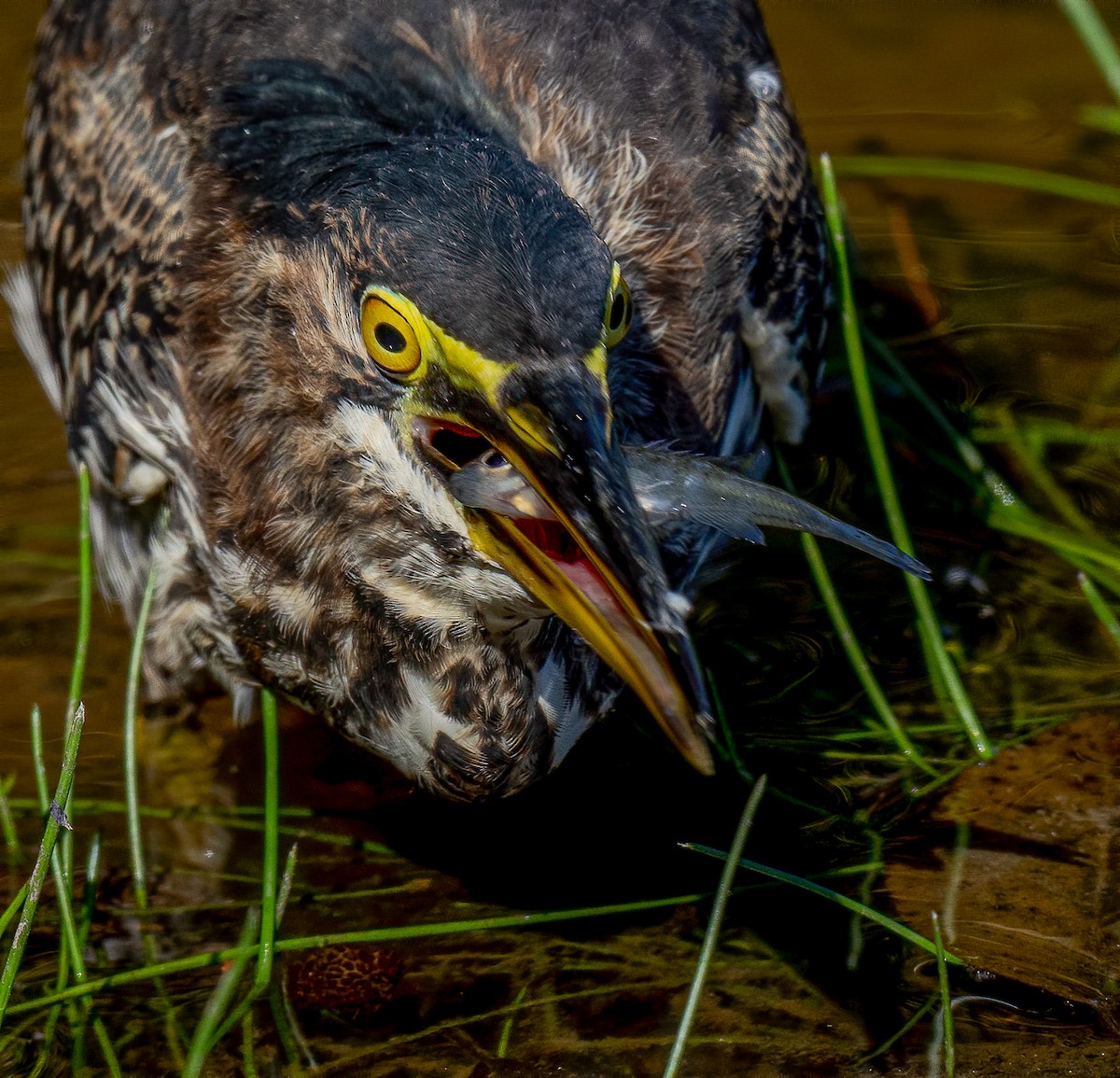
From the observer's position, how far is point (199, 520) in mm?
3938

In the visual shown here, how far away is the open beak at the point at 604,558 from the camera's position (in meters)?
2.69

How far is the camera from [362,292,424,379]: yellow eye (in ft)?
9.70

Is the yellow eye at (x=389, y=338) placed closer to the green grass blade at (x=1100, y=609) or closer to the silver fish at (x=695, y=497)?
the silver fish at (x=695, y=497)

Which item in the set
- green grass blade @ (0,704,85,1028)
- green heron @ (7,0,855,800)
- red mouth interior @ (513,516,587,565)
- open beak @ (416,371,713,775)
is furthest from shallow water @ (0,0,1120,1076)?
red mouth interior @ (513,516,587,565)

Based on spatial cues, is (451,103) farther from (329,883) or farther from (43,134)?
(329,883)

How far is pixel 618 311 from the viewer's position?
9.78 feet

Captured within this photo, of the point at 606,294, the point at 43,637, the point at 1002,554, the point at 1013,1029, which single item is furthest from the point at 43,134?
the point at 1013,1029

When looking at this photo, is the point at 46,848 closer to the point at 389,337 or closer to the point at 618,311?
the point at 389,337

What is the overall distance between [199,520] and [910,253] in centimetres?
350

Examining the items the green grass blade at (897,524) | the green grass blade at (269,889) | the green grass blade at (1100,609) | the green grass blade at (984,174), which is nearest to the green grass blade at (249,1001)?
the green grass blade at (269,889)

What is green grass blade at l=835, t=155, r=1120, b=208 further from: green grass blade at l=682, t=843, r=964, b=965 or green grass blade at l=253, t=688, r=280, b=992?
green grass blade at l=253, t=688, r=280, b=992

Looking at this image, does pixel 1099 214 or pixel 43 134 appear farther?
pixel 1099 214

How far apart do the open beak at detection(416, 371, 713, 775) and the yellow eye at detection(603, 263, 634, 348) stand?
18cm

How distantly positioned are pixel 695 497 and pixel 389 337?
0.63 metres
